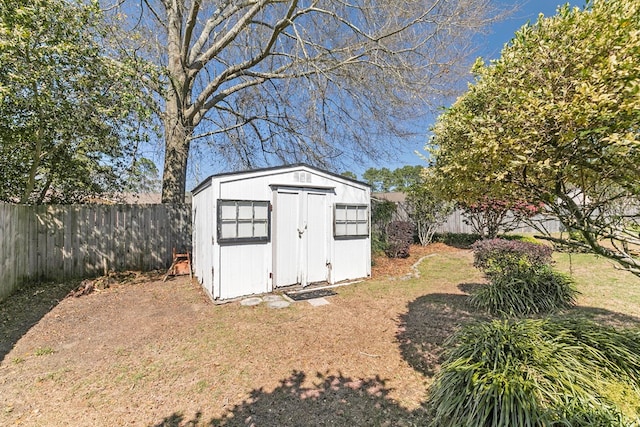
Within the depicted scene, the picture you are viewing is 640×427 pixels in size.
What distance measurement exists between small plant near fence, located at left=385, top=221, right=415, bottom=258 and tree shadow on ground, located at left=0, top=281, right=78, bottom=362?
8262mm

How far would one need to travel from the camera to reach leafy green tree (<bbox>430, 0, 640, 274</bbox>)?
1.63 meters

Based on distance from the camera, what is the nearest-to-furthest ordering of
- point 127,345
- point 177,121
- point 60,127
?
1. point 127,345
2. point 60,127
3. point 177,121

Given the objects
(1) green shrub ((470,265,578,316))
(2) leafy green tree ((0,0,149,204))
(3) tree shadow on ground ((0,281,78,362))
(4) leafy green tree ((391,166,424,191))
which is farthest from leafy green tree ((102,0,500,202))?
(4) leafy green tree ((391,166,424,191))

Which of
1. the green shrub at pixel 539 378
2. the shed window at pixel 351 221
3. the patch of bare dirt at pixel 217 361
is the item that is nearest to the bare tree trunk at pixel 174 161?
the patch of bare dirt at pixel 217 361

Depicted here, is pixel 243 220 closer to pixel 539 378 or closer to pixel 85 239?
pixel 85 239

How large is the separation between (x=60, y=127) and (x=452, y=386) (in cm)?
745

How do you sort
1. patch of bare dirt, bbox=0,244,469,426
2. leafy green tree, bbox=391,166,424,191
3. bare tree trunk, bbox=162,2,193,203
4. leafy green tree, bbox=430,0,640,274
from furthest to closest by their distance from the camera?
leafy green tree, bbox=391,166,424,191 < bare tree trunk, bbox=162,2,193,203 < patch of bare dirt, bbox=0,244,469,426 < leafy green tree, bbox=430,0,640,274

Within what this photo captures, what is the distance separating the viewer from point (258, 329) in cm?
397

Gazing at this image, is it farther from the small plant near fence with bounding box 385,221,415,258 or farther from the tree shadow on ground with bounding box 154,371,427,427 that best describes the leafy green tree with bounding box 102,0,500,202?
the tree shadow on ground with bounding box 154,371,427,427

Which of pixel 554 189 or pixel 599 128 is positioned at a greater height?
pixel 599 128

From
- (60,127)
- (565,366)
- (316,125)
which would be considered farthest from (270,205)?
(565,366)

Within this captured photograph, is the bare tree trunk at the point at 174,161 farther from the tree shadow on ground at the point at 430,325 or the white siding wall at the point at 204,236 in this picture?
the tree shadow on ground at the point at 430,325

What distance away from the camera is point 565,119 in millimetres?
1717

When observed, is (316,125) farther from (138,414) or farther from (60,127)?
(138,414)
